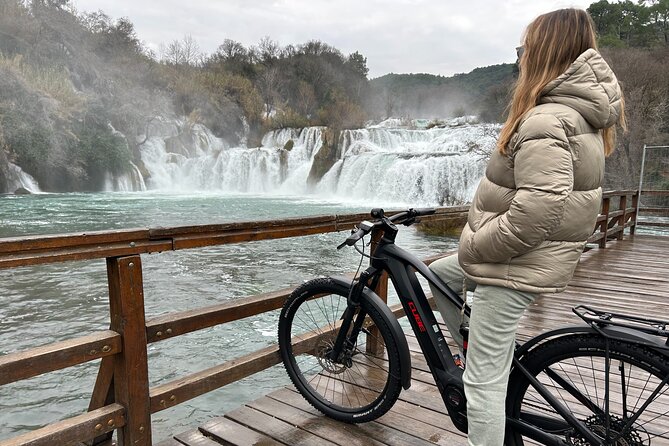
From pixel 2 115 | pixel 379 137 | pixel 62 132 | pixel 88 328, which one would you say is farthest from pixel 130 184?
pixel 88 328

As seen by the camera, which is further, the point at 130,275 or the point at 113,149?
the point at 113,149

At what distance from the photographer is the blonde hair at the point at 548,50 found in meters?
1.66

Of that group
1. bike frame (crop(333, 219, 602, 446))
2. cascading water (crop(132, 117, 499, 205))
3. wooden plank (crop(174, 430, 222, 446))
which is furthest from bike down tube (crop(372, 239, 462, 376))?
cascading water (crop(132, 117, 499, 205))

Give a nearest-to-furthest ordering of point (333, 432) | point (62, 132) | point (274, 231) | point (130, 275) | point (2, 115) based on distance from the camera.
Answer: point (130, 275)
point (333, 432)
point (274, 231)
point (2, 115)
point (62, 132)

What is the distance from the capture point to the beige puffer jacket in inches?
61.4

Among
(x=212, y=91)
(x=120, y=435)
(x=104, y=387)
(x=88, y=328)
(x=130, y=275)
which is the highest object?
(x=212, y=91)

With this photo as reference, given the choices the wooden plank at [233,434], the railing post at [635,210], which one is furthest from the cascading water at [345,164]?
the wooden plank at [233,434]

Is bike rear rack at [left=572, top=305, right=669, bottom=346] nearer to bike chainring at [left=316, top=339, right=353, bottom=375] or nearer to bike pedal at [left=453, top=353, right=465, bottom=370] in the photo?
bike pedal at [left=453, top=353, right=465, bottom=370]

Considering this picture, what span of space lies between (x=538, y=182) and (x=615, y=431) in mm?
930

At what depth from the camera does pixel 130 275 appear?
6.47 feet

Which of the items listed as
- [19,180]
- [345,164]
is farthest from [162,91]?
[345,164]

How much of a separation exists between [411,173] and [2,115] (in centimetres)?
1822

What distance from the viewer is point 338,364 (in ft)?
8.34

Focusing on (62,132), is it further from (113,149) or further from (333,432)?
(333,432)
